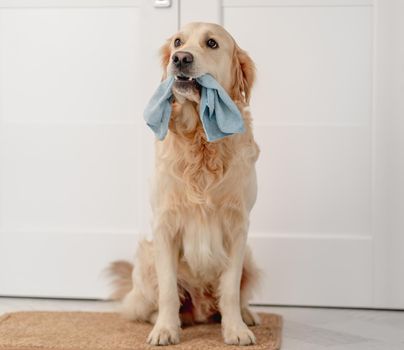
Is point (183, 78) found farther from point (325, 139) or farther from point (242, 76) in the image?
point (325, 139)

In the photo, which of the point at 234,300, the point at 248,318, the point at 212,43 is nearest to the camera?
the point at 212,43

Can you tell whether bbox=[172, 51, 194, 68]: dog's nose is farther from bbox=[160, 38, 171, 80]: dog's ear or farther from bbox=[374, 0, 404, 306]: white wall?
bbox=[374, 0, 404, 306]: white wall

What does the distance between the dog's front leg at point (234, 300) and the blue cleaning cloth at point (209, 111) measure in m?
0.38

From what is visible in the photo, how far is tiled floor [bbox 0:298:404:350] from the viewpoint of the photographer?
2.45 meters

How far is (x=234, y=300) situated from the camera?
2.43 metres

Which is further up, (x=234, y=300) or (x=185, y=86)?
(x=185, y=86)

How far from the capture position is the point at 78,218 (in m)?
3.13

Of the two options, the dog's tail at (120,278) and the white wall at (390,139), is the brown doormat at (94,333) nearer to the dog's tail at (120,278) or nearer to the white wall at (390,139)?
the dog's tail at (120,278)

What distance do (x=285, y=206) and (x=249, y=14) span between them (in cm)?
75

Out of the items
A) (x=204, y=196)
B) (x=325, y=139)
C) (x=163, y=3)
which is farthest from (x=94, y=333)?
(x=163, y=3)

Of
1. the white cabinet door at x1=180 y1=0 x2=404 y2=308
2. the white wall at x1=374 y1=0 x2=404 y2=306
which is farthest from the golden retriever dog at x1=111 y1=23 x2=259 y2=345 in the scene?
the white wall at x1=374 y1=0 x2=404 y2=306

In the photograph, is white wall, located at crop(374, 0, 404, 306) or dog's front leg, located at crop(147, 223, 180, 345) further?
white wall, located at crop(374, 0, 404, 306)

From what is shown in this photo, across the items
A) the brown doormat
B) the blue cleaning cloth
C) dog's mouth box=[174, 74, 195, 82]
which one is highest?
dog's mouth box=[174, 74, 195, 82]

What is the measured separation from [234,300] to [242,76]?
2.32 feet
